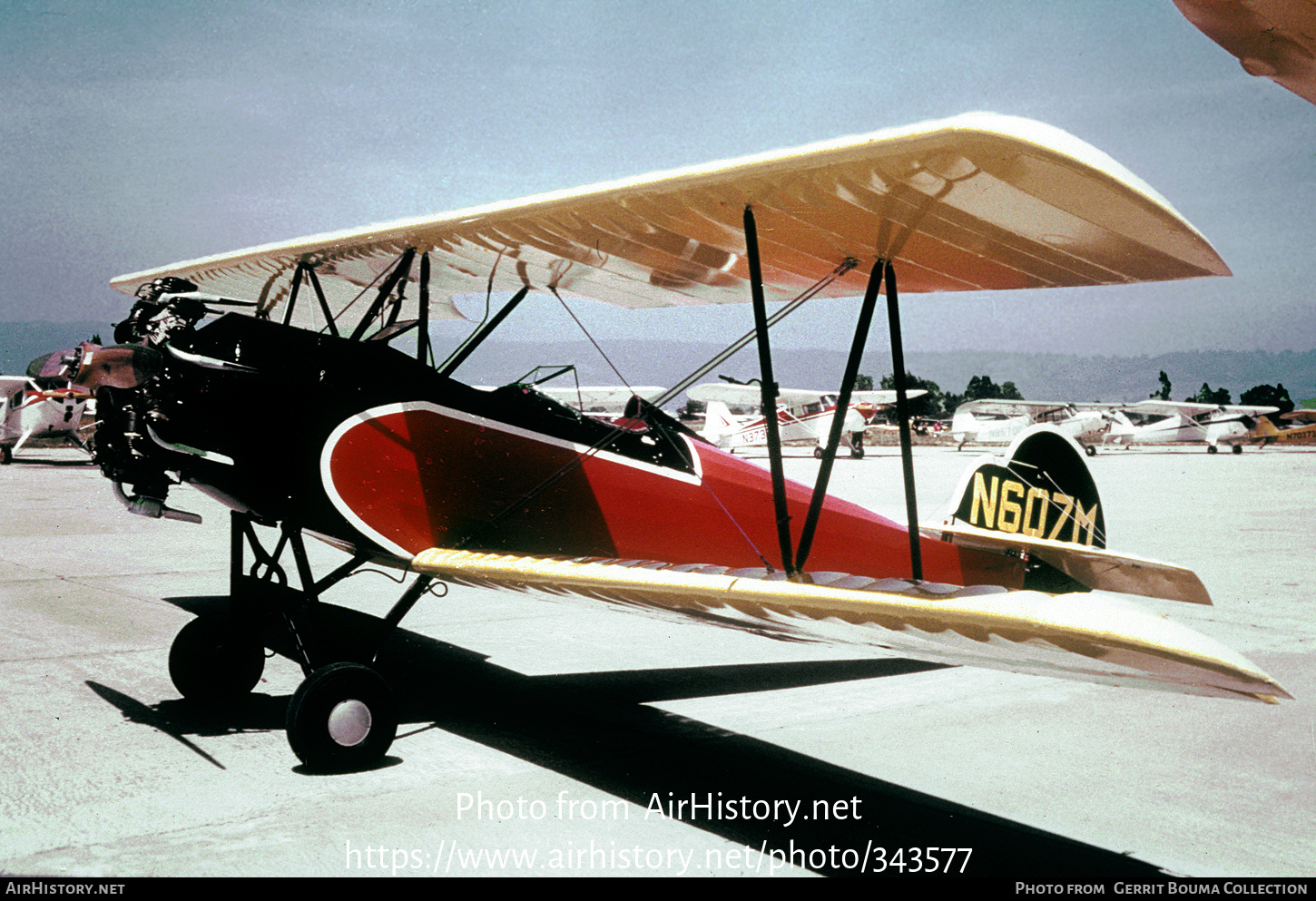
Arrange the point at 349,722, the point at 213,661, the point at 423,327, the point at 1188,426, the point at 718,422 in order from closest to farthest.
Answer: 1. the point at 349,722
2. the point at 423,327
3. the point at 213,661
4. the point at 718,422
5. the point at 1188,426

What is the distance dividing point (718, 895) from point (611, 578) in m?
1.19

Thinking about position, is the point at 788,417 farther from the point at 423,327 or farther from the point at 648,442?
the point at 423,327

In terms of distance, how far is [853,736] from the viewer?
4523mm

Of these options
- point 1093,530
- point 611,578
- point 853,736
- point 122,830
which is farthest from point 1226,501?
point 122,830

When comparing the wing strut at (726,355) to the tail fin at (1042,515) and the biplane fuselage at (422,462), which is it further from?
the tail fin at (1042,515)

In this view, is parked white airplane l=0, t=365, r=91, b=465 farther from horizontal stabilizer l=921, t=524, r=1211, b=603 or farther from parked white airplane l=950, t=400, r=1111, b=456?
parked white airplane l=950, t=400, r=1111, b=456

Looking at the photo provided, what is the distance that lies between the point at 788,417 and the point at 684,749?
33.7 meters

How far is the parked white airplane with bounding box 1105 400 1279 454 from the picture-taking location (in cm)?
4609

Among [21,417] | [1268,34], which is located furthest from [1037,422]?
[1268,34]

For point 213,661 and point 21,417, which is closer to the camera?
point 213,661

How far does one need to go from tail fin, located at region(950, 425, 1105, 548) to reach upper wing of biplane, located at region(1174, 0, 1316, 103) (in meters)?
3.52

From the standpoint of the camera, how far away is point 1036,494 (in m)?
5.79

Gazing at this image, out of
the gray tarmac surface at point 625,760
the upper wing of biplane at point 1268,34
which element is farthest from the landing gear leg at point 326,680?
the upper wing of biplane at point 1268,34

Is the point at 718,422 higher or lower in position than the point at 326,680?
higher
